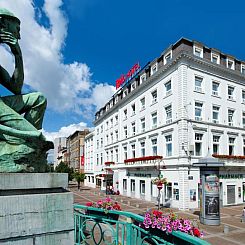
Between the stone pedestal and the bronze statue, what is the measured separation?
1.00ft

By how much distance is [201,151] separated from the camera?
1073 inches

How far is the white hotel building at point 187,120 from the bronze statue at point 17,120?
22977 mm

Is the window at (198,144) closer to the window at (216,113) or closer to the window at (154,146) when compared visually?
the window at (216,113)

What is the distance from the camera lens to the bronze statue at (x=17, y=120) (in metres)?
3.72

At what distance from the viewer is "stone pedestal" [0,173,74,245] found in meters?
3.26

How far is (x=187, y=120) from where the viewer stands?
26.5 m

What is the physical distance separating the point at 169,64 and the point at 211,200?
16.2 m

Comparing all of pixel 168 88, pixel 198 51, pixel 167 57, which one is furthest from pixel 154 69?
pixel 198 51

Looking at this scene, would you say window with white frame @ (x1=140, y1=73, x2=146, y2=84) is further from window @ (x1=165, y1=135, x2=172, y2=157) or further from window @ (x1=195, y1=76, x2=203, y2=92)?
window @ (x1=165, y1=135, x2=172, y2=157)

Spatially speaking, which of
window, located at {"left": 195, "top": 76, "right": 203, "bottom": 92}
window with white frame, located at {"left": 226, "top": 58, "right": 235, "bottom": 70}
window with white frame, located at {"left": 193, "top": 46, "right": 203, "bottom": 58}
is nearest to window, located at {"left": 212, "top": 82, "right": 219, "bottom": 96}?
window, located at {"left": 195, "top": 76, "right": 203, "bottom": 92}

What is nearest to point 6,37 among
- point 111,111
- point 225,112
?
point 225,112

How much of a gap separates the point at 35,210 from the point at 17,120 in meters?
1.35

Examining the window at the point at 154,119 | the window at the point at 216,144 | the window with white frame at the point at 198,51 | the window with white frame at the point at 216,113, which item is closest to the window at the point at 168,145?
the window at the point at 154,119

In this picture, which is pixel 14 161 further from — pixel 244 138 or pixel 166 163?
pixel 244 138
